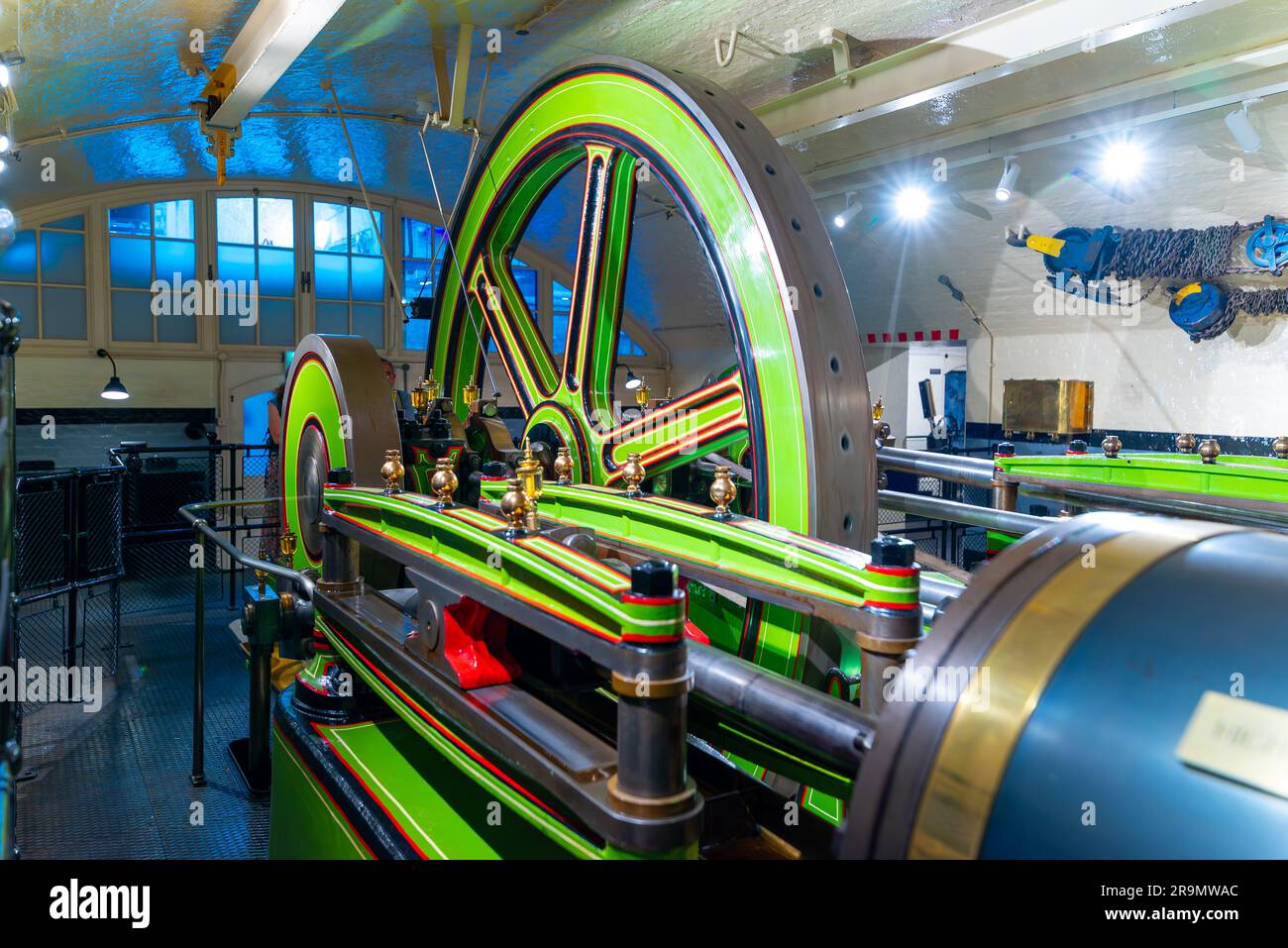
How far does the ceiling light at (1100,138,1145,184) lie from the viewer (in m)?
5.70

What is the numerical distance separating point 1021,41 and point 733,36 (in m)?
1.38

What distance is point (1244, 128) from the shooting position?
199 inches

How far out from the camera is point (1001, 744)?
0.65 meters

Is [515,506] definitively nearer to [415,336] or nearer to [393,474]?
[393,474]

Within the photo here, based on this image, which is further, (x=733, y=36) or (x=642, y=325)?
(x=642, y=325)

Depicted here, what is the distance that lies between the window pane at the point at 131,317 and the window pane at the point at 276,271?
1162 mm

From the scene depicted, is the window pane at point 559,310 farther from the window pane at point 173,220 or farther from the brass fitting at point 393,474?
the brass fitting at point 393,474

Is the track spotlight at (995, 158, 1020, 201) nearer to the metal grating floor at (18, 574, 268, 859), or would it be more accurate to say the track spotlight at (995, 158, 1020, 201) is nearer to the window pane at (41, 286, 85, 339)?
the metal grating floor at (18, 574, 268, 859)

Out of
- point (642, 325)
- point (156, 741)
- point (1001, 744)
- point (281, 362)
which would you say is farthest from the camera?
point (642, 325)
